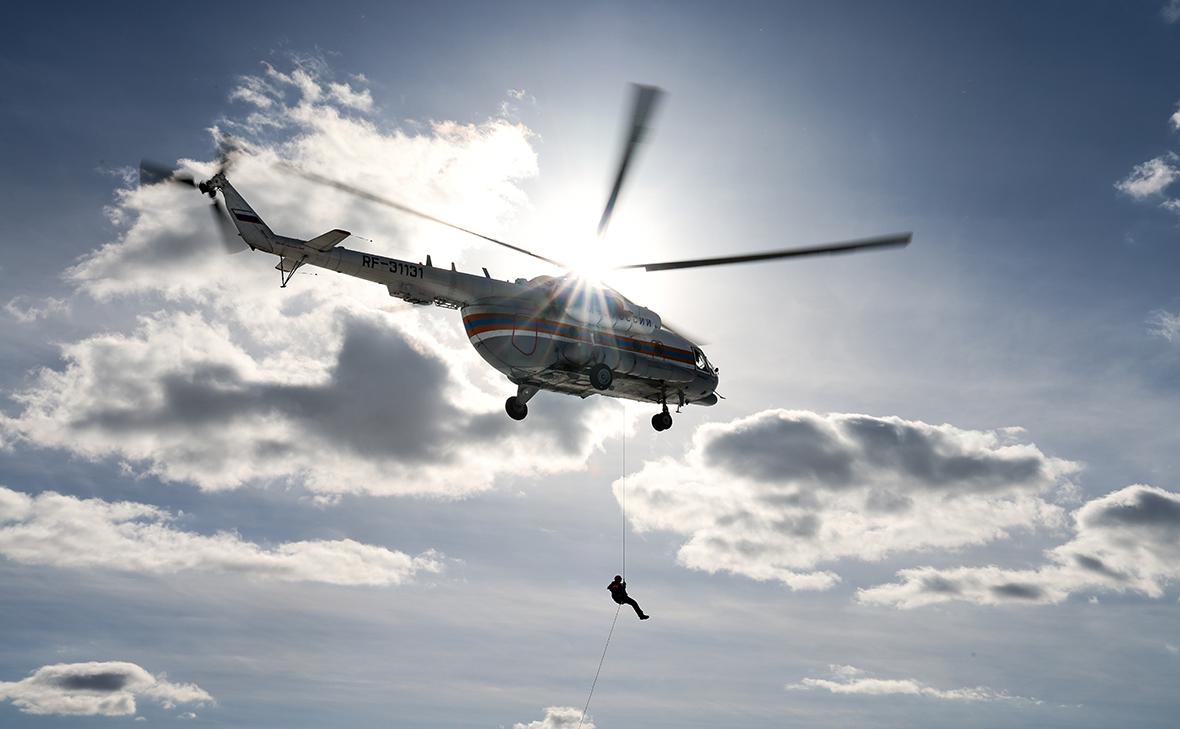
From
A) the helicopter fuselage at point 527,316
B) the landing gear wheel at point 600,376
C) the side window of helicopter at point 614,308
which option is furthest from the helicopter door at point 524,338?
the side window of helicopter at point 614,308

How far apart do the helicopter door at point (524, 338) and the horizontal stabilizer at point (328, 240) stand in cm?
865

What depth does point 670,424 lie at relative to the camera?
50.0 meters

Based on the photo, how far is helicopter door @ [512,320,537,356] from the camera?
42188mm

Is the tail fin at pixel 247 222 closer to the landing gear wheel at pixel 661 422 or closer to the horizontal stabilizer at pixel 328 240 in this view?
the horizontal stabilizer at pixel 328 240

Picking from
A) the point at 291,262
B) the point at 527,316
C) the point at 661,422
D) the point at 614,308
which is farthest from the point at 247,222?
the point at 661,422

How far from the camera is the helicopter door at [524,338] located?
42188mm

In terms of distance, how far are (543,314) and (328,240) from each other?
10.3 meters

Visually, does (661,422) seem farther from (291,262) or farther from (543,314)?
(291,262)

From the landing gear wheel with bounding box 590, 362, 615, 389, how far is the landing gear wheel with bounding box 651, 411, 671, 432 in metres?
5.80

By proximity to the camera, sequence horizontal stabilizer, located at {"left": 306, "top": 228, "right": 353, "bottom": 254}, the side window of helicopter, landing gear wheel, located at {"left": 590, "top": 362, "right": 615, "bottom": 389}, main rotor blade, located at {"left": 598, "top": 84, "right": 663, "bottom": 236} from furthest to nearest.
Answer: the side window of helicopter → landing gear wheel, located at {"left": 590, "top": 362, "right": 615, "bottom": 389} → horizontal stabilizer, located at {"left": 306, "top": 228, "right": 353, "bottom": 254} → main rotor blade, located at {"left": 598, "top": 84, "right": 663, "bottom": 236}

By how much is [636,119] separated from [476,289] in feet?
51.4

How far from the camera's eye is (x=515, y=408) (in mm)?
47062

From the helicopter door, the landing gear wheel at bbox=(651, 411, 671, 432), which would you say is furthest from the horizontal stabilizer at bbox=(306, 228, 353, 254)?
the landing gear wheel at bbox=(651, 411, 671, 432)

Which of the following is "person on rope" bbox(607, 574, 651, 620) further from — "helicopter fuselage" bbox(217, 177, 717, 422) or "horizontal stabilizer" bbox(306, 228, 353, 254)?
"horizontal stabilizer" bbox(306, 228, 353, 254)
